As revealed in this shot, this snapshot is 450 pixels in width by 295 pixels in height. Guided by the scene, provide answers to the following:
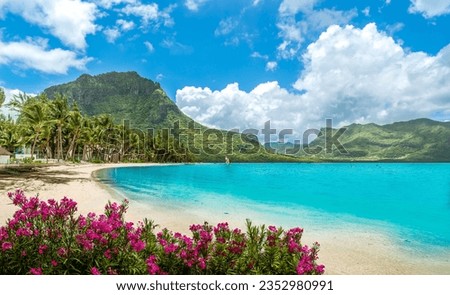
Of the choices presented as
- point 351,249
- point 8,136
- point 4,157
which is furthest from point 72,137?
point 351,249

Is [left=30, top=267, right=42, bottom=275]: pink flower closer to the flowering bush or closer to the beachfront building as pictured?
the flowering bush

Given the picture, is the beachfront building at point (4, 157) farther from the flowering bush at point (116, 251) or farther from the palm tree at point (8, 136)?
the flowering bush at point (116, 251)

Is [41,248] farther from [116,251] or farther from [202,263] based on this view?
[202,263]

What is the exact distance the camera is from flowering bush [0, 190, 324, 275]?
192 inches

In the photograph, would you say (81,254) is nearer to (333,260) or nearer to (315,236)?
(333,260)

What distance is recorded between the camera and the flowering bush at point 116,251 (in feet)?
16.0

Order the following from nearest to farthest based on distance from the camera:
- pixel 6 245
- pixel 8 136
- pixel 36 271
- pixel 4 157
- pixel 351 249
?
pixel 36 271 < pixel 6 245 < pixel 351 249 < pixel 4 157 < pixel 8 136

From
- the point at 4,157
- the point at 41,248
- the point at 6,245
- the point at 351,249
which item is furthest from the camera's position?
the point at 4,157

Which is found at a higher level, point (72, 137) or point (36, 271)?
point (72, 137)

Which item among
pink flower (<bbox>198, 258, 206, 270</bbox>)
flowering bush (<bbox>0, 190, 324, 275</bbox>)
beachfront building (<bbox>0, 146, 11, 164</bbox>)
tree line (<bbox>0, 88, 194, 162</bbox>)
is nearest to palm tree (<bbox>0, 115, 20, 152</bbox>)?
tree line (<bbox>0, 88, 194, 162</bbox>)

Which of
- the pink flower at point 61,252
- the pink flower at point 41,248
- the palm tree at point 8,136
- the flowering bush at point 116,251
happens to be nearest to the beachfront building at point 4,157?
the palm tree at point 8,136

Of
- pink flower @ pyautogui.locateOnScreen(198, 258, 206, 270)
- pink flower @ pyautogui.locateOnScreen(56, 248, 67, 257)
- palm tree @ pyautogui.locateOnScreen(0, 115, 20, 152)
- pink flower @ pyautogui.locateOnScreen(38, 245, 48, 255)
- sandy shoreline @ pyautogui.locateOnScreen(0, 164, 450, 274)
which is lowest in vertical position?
sandy shoreline @ pyautogui.locateOnScreen(0, 164, 450, 274)

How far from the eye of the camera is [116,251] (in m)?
4.91

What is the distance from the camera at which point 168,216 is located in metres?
15.0
